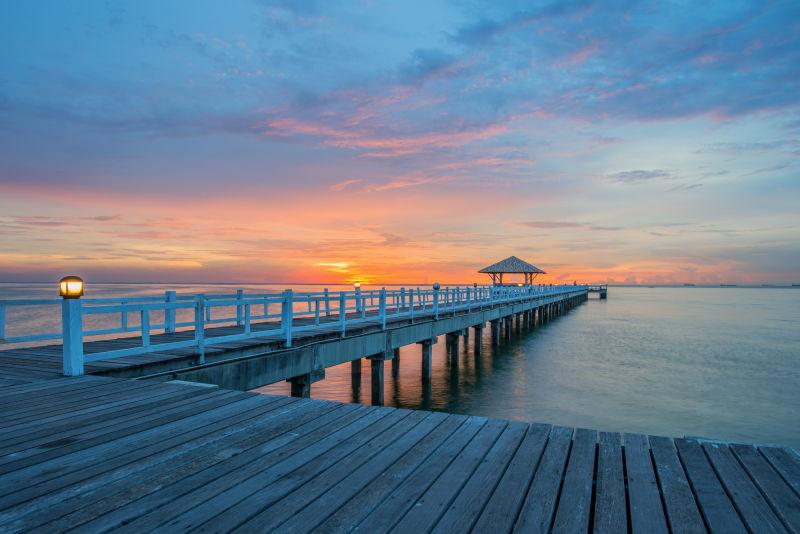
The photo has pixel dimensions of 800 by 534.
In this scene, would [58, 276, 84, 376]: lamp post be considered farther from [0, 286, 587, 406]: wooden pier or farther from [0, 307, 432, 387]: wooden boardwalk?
[0, 307, 432, 387]: wooden boardwalk

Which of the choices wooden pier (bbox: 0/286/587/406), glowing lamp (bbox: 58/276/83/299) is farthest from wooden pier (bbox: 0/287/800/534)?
wooden pier (bbox: 0/286/587/406)

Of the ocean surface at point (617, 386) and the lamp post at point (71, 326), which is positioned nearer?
the lamp post at point (71, 326)

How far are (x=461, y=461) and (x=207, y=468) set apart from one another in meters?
1.74

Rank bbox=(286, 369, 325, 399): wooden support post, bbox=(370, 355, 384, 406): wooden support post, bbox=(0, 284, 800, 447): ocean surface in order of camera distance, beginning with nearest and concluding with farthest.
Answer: bbox=(286, 369, 325, 399): wooden support post < bbox=(370, 355, 384, 406): wooden support post < bbox=(0, 284, 800, 447): ocean surface

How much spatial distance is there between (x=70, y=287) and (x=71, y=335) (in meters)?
0.64

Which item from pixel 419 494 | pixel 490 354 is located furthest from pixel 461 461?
pixel 490 354

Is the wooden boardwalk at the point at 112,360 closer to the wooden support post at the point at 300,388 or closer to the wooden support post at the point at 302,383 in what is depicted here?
the wooden support post at the point at 302,383

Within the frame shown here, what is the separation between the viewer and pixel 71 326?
21.8 feet

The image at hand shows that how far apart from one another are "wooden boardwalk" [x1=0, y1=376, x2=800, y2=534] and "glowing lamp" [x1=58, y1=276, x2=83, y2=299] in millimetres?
2153

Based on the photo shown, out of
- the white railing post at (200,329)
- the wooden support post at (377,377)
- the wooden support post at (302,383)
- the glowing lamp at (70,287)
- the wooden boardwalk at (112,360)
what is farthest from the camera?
the wooden support post at (377,377)

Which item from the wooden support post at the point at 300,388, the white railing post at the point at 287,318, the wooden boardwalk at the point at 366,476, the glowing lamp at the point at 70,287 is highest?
the glowing lamp at the point at 70,287

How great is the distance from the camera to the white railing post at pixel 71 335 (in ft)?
21.8

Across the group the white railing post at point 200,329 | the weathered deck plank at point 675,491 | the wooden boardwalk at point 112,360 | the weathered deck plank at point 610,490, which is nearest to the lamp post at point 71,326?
the wooden boardwalk at point 112,360

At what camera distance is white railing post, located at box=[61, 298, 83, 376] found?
663 centimetres
